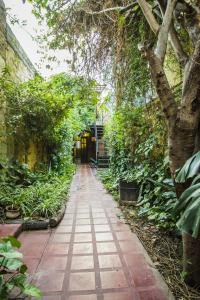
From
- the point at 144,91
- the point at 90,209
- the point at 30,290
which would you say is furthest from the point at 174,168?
the point at 90,209

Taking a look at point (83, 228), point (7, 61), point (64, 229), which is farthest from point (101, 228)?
point (7, 61)

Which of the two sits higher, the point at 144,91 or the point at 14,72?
the point at 14,72

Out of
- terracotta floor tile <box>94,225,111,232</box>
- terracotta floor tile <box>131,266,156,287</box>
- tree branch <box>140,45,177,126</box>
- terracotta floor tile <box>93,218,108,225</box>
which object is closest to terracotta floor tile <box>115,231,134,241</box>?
terracotta floor tile <box>94,225,111,232</box>

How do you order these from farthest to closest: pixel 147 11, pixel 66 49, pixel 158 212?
1. pixel 66 49
2. pixel 158 212
3. pixel 147 11

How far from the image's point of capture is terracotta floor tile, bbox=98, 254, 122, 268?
2.17 m

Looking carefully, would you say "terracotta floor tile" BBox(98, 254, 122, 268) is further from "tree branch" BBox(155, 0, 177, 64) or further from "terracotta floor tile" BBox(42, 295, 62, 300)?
"tree branch" BBox(155, 0, 177, 64)

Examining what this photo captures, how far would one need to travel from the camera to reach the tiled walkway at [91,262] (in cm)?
177

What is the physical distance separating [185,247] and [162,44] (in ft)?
5.43

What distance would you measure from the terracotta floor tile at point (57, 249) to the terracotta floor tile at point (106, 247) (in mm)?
371

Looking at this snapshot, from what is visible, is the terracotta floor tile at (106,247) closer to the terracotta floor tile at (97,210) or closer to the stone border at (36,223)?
the stone border at (36,223)

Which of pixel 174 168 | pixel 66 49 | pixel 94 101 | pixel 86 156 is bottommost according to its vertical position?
pixel 86 156

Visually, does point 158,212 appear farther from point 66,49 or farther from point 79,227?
point 66,49

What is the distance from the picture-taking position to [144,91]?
3.83 meters

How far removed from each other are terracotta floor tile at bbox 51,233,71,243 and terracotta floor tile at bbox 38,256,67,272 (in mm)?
417
